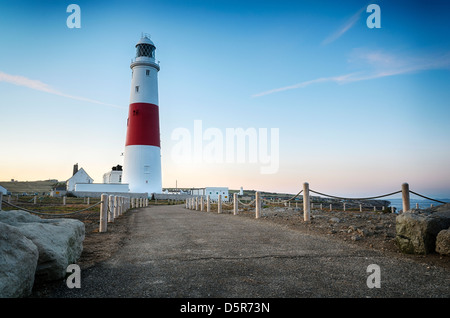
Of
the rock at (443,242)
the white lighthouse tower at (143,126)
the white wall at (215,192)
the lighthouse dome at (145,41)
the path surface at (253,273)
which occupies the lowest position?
the white wall at (215,192)

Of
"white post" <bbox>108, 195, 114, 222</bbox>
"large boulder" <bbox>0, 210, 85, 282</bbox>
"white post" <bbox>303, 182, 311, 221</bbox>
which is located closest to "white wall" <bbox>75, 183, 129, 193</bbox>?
"white post" <bbox>108, 195, 114, 222</bbox>

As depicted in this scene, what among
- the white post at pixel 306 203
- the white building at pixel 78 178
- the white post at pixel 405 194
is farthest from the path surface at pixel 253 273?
the white building at pixel 78 178

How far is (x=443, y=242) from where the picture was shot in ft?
15.5

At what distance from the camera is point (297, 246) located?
19.5 ft

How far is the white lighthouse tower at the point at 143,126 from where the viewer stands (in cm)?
3256

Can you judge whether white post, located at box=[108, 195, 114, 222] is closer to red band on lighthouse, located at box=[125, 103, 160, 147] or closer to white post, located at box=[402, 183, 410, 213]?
white post, located at box=[402, 183, 410, 213]

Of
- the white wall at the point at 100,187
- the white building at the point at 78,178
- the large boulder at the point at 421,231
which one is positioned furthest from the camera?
the white building at the point at 78,178

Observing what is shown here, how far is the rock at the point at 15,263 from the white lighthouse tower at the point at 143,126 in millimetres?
30362

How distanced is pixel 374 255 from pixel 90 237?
683 centimetres

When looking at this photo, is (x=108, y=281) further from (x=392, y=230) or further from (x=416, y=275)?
(x=392, y=230)

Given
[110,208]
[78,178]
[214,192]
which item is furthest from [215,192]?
[110,208]

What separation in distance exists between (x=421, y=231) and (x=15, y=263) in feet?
19.3

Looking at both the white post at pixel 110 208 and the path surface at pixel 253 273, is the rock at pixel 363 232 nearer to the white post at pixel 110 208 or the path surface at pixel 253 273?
the path surface at pixel 253 273

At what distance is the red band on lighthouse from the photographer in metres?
32.3
